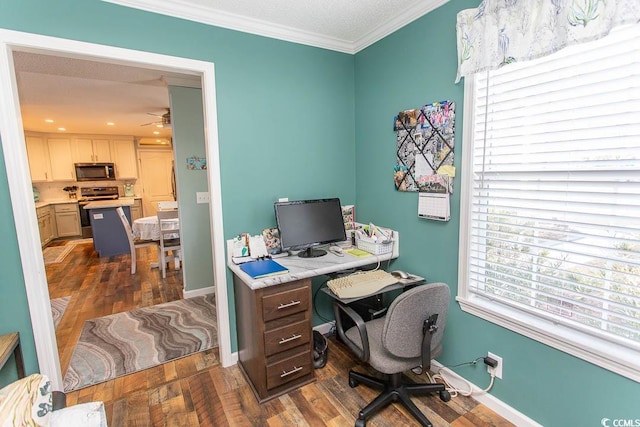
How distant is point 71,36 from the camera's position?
170cm

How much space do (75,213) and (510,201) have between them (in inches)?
328

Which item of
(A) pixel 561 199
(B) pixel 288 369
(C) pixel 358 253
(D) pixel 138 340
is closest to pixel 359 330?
(B) pixel 288 369

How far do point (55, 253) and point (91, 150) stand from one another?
2543 mm

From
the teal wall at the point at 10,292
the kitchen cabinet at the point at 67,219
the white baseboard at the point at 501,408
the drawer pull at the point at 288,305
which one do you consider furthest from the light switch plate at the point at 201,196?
the kitchen cabinet at the point at 67,219

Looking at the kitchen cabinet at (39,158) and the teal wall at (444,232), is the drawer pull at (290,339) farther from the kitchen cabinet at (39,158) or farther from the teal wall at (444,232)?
the kitchen cabinet at (39,158)

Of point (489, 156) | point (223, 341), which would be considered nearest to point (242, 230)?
point (223, 341)

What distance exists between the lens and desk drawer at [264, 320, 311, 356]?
1.88 metres

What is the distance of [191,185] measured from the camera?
3.53m

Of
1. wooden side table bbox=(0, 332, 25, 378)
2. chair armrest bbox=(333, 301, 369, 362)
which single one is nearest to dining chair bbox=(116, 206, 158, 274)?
wooden side table bbox=(0, 332, 25, 378)

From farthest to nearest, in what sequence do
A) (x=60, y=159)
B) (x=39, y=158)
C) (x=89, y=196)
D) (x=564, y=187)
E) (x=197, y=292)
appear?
(x=89, y=196) → (x=60, y=159) → (x=39, y=158) → (x=197, y=292) → (x=564, y=187)

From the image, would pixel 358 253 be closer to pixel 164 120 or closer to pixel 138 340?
pixel 138 340

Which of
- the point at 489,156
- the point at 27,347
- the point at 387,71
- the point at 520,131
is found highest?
the point at 387,71

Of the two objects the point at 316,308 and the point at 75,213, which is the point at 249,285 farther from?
the point at 75,213

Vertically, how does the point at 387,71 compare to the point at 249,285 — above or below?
above
